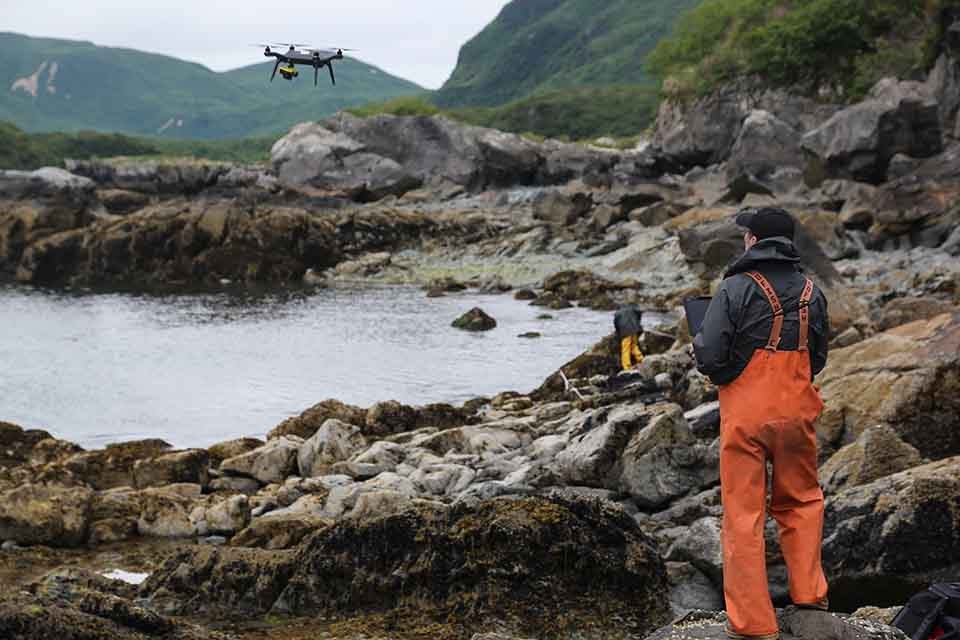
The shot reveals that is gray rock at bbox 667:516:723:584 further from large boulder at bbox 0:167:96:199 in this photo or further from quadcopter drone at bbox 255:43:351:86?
large boulder at bbox 0:167:96:199

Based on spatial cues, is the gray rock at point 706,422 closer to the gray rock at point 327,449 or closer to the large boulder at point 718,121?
the gray rock at point 327,449

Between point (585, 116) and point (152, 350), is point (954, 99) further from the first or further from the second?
point (585, 116)

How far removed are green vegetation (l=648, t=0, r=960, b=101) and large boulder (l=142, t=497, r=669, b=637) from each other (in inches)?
2193

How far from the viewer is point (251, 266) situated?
52.0 meters

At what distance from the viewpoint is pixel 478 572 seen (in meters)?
7.84

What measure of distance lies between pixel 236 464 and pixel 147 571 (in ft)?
14.1

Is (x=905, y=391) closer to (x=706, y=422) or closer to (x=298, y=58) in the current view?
(x=706, y=422)

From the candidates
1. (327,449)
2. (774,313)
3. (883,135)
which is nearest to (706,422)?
(327,449)

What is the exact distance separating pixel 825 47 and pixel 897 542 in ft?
235

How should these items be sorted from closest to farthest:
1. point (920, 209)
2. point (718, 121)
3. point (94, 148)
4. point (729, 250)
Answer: point (920, 209), point (729, 250), point (718, 121), point (94, 148)

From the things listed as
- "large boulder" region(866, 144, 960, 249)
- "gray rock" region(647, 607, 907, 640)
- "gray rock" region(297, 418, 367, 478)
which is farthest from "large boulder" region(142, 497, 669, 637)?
"large boulder" region(866, 144, 960, 249)

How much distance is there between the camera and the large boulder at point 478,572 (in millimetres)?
7762

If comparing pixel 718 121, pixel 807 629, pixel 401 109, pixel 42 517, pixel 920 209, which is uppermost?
pixel 401 109

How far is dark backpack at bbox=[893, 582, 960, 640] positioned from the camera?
5587 millimetres
